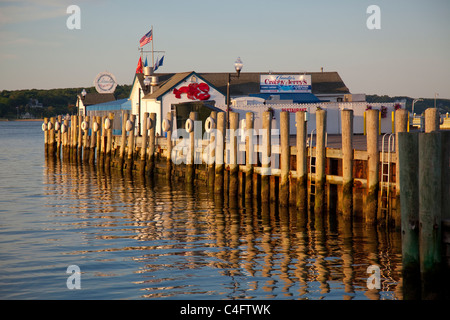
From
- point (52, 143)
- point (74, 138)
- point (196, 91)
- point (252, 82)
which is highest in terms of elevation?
point (252, 82)

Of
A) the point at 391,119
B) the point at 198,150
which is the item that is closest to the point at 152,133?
the point at 198,150

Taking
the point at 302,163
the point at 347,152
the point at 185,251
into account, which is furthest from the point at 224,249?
the point at 302,163

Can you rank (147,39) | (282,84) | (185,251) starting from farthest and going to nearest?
(147,39) → (282,84) → (185,251)

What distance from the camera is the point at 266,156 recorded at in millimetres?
23375

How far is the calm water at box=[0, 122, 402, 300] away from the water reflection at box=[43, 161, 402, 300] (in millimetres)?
26

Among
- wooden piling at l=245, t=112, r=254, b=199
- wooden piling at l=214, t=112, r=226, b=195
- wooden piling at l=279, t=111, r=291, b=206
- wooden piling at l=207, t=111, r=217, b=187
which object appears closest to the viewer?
wooden piling at l=279, t=111, r=291, b=206

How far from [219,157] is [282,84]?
2438cm

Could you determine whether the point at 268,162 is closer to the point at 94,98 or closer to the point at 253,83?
the point at 253,83

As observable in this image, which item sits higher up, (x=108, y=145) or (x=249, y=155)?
(x=108, y=145)

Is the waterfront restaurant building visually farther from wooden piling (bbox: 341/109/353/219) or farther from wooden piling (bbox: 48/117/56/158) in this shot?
wooden piling (bbox: 341/109/353/219)

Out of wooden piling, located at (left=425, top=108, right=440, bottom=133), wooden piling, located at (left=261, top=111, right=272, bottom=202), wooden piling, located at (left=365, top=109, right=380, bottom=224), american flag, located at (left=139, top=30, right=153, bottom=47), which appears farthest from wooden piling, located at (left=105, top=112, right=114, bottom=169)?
wooden piling, located at (left=425, top=108, right=440, bottom=133)

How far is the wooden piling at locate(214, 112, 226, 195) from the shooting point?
26562mm

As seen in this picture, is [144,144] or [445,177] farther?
[144,144]
